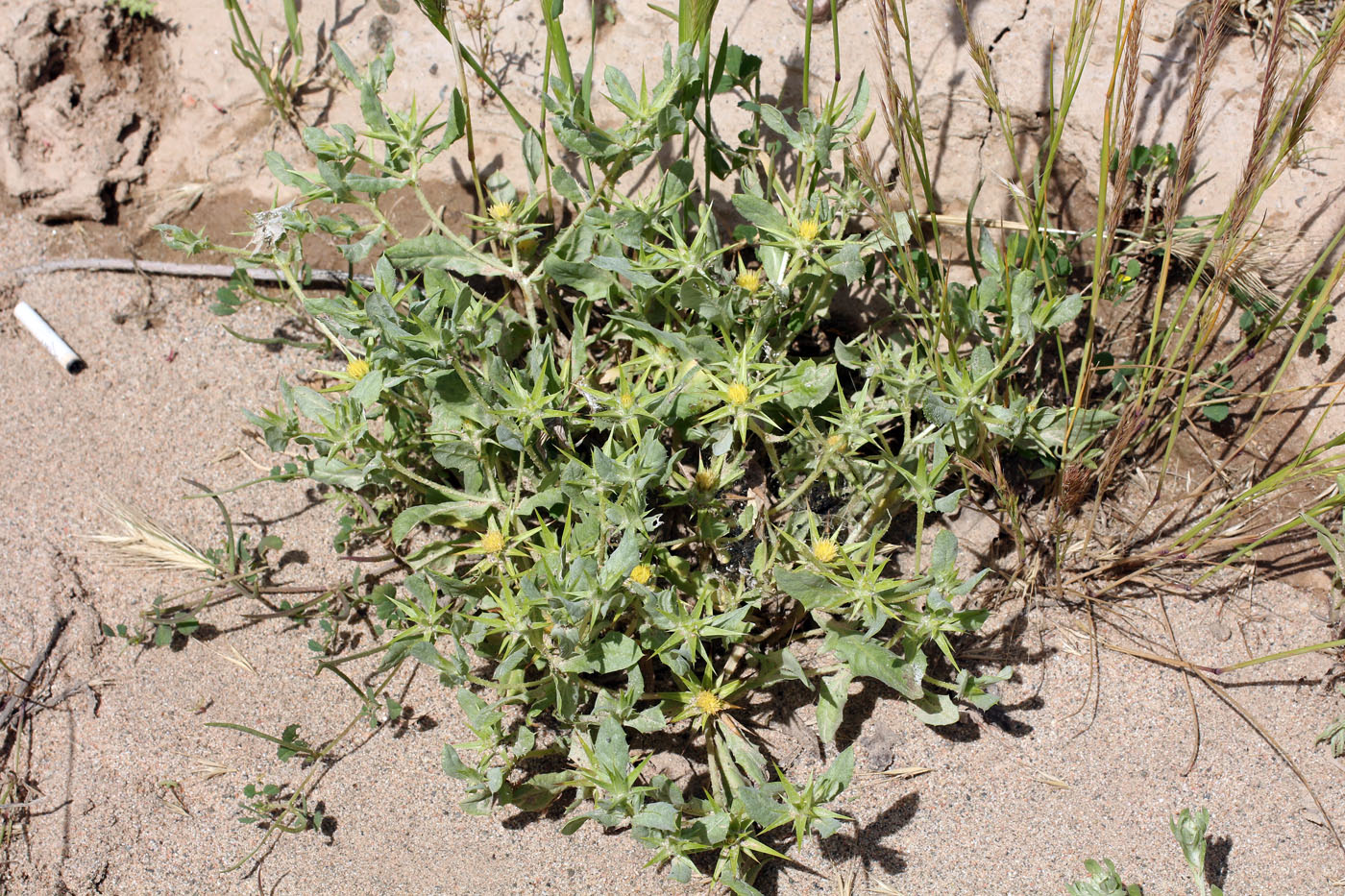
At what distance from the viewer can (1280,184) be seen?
8.23 feet

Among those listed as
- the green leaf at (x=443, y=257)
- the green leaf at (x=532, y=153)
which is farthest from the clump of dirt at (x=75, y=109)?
the green leaf at (x=532, y=153)

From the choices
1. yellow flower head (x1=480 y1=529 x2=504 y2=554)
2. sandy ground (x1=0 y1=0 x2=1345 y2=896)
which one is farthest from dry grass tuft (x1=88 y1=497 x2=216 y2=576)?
yellow flower head (x1=480 y1=529 x2=504 y2=554)

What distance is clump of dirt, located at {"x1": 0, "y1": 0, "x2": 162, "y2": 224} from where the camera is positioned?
9.78 ft

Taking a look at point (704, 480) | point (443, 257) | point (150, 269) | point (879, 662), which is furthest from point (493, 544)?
point (150, 269)

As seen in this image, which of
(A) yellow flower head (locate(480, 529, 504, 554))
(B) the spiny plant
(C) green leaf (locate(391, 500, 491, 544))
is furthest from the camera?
(B) the spiny plant

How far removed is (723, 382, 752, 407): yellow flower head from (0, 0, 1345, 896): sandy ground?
2.70 feet

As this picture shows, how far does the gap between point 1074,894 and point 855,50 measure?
7.21ft

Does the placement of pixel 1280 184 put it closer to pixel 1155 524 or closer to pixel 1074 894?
pixel 1155 524

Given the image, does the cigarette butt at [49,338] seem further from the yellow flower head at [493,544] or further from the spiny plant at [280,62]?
the yellow flower head at [493,544]

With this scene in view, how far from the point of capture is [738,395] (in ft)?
6.52

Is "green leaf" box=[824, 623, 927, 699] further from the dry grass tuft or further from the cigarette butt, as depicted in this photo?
the cigarette butt

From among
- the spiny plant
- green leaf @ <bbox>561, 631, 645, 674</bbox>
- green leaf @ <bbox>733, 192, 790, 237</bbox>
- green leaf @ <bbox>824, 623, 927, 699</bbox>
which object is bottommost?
green leaf @ <bbox>561, 631, 645, 674</bbox>

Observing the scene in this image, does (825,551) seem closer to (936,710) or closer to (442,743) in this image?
(936,710)

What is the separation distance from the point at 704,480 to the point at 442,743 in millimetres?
906
